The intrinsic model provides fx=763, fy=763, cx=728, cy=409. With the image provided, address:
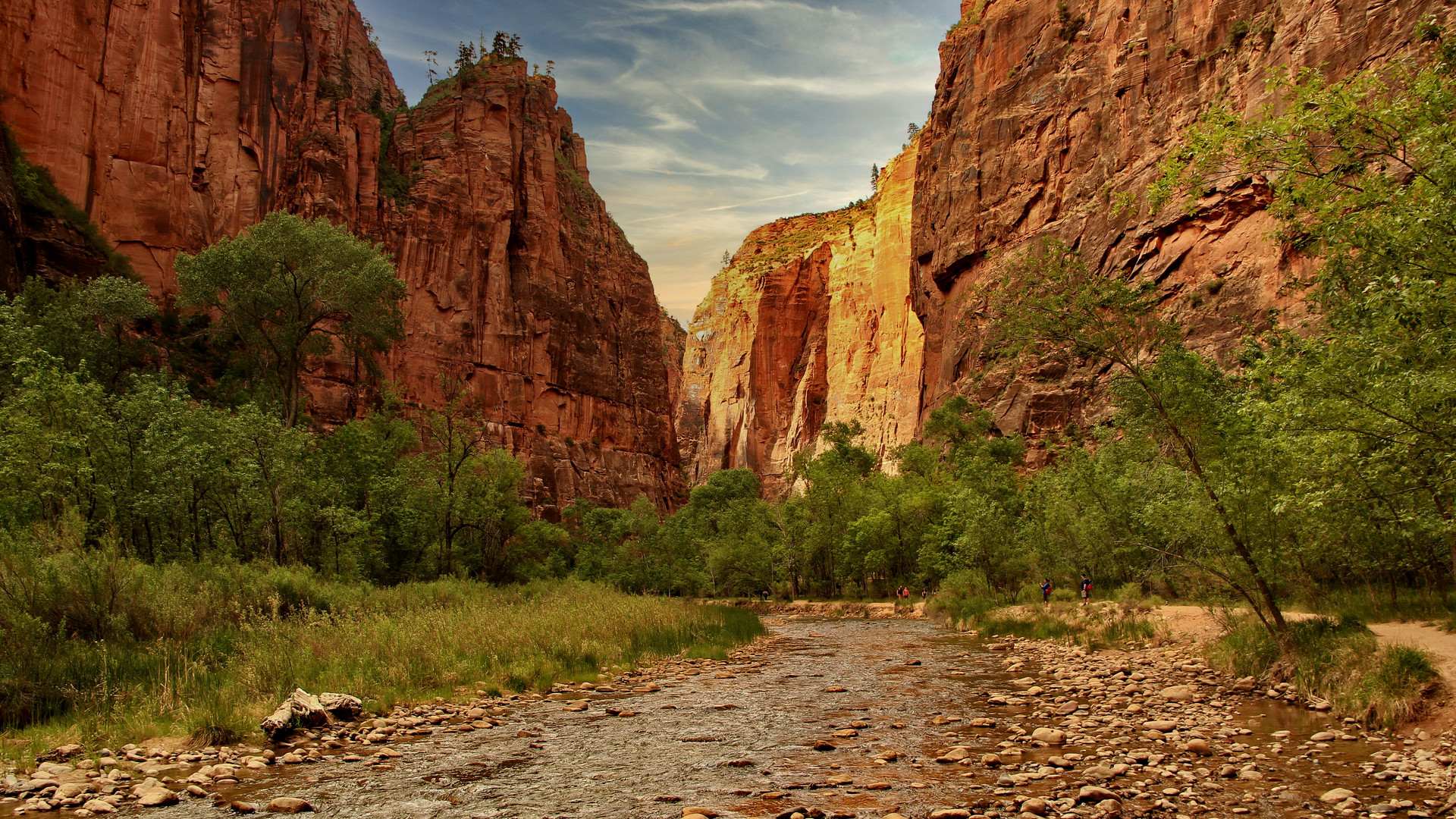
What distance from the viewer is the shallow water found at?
730cm

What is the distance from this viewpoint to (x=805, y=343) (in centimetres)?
10862

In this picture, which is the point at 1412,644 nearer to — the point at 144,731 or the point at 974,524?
the point at 144,731

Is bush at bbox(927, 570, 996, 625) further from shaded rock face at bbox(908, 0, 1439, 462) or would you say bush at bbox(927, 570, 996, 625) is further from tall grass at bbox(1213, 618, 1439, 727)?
tall grass at bbox(1213, 618, 1439, 727)

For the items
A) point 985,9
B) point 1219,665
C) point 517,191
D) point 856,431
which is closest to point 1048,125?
point 985,9

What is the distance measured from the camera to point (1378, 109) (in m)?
9.41

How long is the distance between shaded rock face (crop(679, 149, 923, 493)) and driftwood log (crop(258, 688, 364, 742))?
67.9m

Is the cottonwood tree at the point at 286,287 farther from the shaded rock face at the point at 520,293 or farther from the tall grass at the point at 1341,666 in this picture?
the tall grass at the point at 1341,666

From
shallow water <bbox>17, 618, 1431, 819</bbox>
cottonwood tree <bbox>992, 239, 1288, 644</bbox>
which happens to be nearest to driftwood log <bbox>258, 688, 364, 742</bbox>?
shallow water <bbox>17, 618, 1431, 819</bbox>

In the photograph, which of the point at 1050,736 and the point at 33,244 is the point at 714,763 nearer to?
the point at 1050,736

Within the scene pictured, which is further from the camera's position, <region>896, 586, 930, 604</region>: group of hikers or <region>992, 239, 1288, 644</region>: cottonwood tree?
<region>896, 586, 930, 604</region>: group of hikers

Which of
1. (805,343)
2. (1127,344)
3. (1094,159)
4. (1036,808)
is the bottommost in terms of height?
(1036,808)

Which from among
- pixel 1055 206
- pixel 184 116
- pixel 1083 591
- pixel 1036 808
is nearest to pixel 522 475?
pixel 1083 591

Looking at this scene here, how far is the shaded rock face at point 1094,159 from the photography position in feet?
131

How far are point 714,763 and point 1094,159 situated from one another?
57.4 meters
